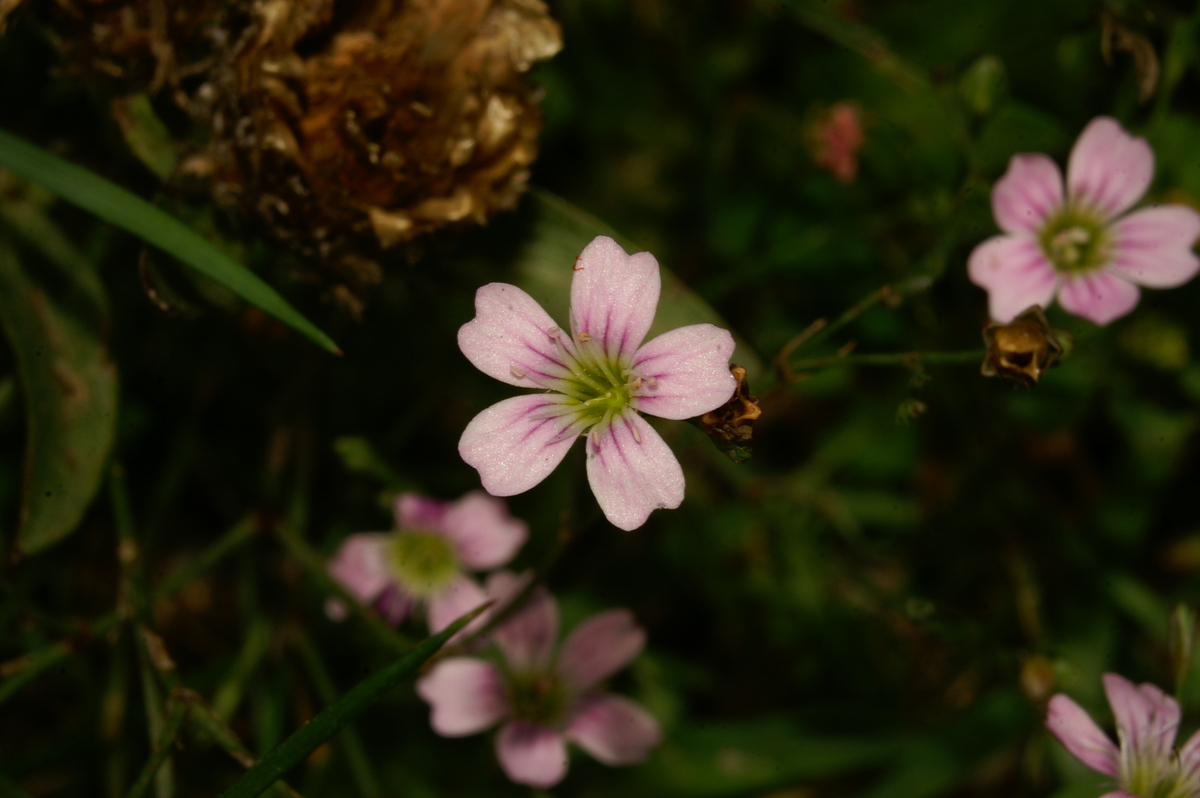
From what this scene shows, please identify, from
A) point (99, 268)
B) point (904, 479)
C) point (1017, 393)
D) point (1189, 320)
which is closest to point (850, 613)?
point (904, 479)

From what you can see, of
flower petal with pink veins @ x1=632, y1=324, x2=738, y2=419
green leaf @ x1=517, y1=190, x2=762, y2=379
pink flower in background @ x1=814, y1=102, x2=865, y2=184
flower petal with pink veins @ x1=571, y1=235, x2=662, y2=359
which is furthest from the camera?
pink flower in background @ x1=814, y1=102, x2=865, y2=184

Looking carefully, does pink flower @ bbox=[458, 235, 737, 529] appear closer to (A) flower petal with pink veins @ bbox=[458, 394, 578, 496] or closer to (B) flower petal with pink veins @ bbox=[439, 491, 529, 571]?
(A) flower petal with pink veins @ bbox=[458, 394, 578, 496]

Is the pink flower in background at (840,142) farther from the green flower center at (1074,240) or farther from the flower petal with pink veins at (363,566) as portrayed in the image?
the flower petal with pink veins at (363,566)

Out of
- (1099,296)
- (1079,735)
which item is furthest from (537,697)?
(1099,296)

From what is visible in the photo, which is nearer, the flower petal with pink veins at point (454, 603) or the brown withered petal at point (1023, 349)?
the brown withered petal at point (1023, 349)

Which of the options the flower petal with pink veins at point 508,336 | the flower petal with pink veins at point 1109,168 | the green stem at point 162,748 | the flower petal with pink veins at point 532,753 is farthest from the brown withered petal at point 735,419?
the green stem at point 162,748

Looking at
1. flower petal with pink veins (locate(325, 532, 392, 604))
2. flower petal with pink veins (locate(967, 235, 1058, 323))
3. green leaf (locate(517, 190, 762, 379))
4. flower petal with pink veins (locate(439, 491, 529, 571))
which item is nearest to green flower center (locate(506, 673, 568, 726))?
flower petal with pink veins (locate(439, 491, 529, 571))

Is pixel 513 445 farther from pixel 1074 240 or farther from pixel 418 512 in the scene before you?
pixel 1074 240
